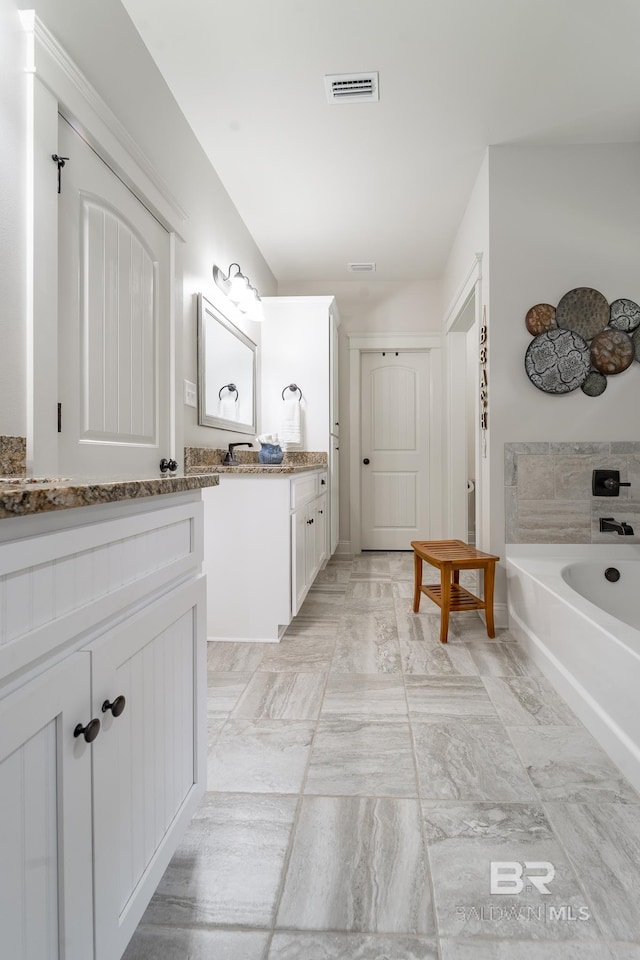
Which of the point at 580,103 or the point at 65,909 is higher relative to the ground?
the point at 580,103

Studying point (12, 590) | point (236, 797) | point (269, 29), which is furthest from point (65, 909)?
point (269, 29)

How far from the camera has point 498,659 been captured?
2.31m

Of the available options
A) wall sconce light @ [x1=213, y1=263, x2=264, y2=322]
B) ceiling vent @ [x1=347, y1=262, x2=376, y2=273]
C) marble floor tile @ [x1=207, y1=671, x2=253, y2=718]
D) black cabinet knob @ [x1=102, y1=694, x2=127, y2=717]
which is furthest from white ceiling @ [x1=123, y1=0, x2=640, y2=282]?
marble floor tile @ [x1=207, y1=671, x2=253, y2=718]

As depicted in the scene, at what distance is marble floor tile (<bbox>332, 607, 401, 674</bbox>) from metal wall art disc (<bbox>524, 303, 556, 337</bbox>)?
168 cm

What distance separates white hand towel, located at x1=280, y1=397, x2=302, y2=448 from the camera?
390 centimetres

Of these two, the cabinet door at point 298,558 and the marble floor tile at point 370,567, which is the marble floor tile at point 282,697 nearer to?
the cabinet door at point 298,558

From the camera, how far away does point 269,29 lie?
1.94 m

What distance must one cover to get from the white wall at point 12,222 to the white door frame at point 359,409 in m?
3.69

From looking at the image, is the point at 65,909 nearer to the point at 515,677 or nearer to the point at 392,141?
the point at 515,677

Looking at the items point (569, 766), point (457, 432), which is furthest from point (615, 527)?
point (457, 432)

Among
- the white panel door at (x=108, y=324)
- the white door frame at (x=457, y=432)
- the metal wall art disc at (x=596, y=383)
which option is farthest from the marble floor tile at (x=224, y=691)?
the white door frame at (x=457, y=432)

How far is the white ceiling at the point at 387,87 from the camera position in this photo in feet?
6.20

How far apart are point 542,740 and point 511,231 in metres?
2.34

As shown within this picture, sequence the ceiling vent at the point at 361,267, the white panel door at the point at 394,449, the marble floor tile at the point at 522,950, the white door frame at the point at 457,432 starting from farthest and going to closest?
the white panel door at the point at 394,449, the white door frame at the point at 457,432, the ceiling vent at the point at 361,267, the marble floor tile at the point at 522,950
